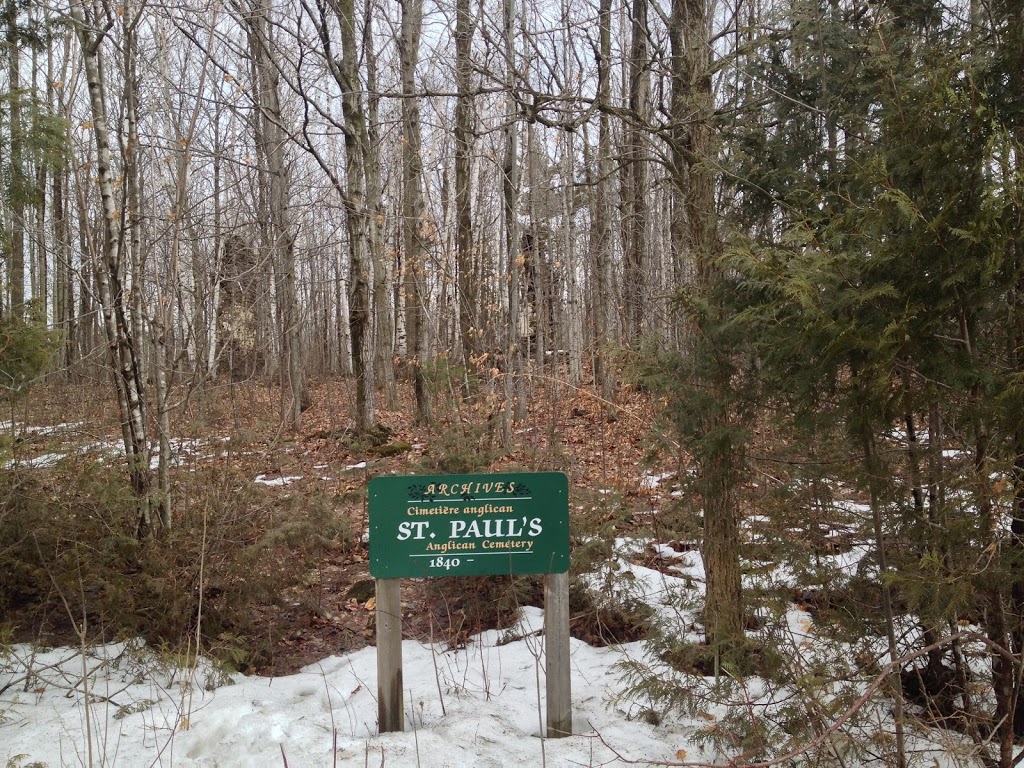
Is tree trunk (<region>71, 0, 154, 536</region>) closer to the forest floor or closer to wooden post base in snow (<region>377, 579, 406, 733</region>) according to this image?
the forest floor

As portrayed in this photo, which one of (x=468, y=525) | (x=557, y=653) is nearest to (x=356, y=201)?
(x=468, y=525)

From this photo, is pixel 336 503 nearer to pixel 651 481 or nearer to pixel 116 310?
pixel 116 310

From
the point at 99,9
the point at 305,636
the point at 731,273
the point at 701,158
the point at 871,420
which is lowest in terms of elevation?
the point at 305,636

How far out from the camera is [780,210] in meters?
4.22

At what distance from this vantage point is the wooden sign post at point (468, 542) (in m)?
3.50

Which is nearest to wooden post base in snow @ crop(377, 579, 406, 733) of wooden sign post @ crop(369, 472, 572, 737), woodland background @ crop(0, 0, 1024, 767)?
wooden sign post @ crop(369, 472, 572, 737)

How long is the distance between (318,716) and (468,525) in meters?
1.45

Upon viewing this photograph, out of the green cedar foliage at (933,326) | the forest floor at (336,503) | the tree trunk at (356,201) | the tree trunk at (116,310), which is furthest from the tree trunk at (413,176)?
the green cedar foliage at (933,326)

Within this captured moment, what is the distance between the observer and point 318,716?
12.6 ft

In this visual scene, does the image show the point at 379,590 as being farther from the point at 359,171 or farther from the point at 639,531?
the point at 359,171

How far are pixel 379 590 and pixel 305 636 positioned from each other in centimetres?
181

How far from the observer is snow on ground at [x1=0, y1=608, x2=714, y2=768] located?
3.37 metres

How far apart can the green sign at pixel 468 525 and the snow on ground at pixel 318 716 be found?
0.55 m

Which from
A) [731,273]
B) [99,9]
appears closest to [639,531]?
[731,273]
